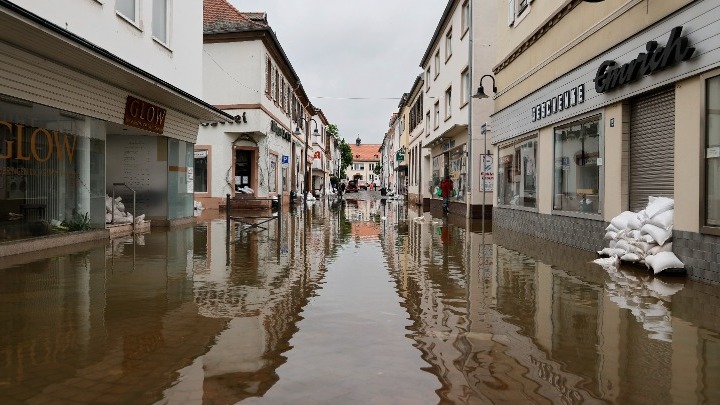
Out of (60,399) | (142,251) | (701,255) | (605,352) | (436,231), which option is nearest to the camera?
(60,399)

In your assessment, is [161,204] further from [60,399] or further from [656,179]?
[60,399]

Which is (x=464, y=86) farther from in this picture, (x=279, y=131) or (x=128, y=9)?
(x=128, y=9)

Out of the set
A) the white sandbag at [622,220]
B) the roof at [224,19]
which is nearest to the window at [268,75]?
the roof at [224,19]

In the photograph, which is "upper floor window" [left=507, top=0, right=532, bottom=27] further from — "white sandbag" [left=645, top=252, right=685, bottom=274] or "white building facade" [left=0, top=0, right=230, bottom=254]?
"white building facade" [left=0, top=0, right=230, bottom=254]

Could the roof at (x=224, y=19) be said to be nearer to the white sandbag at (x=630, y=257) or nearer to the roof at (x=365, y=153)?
the white sandbag at (x=630, y=257)

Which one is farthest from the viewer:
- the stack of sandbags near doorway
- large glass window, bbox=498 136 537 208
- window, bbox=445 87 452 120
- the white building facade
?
window, bbox=445 87 452 120

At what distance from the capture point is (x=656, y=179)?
9.08 meters

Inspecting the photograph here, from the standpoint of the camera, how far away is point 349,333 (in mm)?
4801

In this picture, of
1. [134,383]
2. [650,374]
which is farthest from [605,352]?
[134,383]

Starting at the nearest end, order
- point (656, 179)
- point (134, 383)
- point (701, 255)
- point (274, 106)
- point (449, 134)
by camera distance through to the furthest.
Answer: point (134, 383) < point (701, 255) < point (656, 179) < point (449, 134) < point (274, 106)

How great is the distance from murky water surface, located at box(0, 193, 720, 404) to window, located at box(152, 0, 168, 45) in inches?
297

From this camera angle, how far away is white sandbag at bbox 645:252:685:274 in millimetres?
7742

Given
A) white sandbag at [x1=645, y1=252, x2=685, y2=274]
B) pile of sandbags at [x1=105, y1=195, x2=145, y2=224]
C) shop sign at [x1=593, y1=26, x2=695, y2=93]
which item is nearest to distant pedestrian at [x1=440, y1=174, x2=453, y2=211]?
pile of sandbags at [x1=105, y1=195, x2=145, y2=224]

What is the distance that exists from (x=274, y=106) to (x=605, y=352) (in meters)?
27.7
